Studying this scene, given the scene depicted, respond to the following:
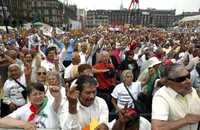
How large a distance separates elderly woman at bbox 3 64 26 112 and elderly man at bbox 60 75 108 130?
9.45 feet

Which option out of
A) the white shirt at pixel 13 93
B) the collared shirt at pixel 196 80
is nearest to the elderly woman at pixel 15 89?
the white shirt at pixel 13 93

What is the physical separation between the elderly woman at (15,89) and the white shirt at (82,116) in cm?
284

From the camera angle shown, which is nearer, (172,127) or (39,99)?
(172,127)

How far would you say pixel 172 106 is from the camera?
3.84 metres

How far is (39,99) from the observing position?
16.2 ft

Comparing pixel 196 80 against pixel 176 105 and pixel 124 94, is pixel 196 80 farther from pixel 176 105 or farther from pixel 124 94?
pixel 176 105

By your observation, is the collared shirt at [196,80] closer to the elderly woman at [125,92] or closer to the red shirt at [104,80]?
the red shirt at [104,80]

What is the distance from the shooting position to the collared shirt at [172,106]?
380cm

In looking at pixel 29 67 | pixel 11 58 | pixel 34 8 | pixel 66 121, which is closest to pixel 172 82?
pixel 66 121

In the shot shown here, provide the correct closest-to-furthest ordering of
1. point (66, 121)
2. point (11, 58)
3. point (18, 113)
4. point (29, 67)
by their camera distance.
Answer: point (66, 121) → point (18, 113) → point (29, 67) → point (11, 58)

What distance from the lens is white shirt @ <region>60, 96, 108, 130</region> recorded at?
4.11 meters

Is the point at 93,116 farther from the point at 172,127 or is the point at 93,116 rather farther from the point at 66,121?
the point at 172,127

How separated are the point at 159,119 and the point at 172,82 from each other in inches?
12.9

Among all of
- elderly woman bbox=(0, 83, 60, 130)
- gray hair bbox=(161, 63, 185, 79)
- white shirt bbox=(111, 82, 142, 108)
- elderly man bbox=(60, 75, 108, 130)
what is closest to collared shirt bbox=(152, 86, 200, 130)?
gray hair bbox=(161, 63, 185, 79)
